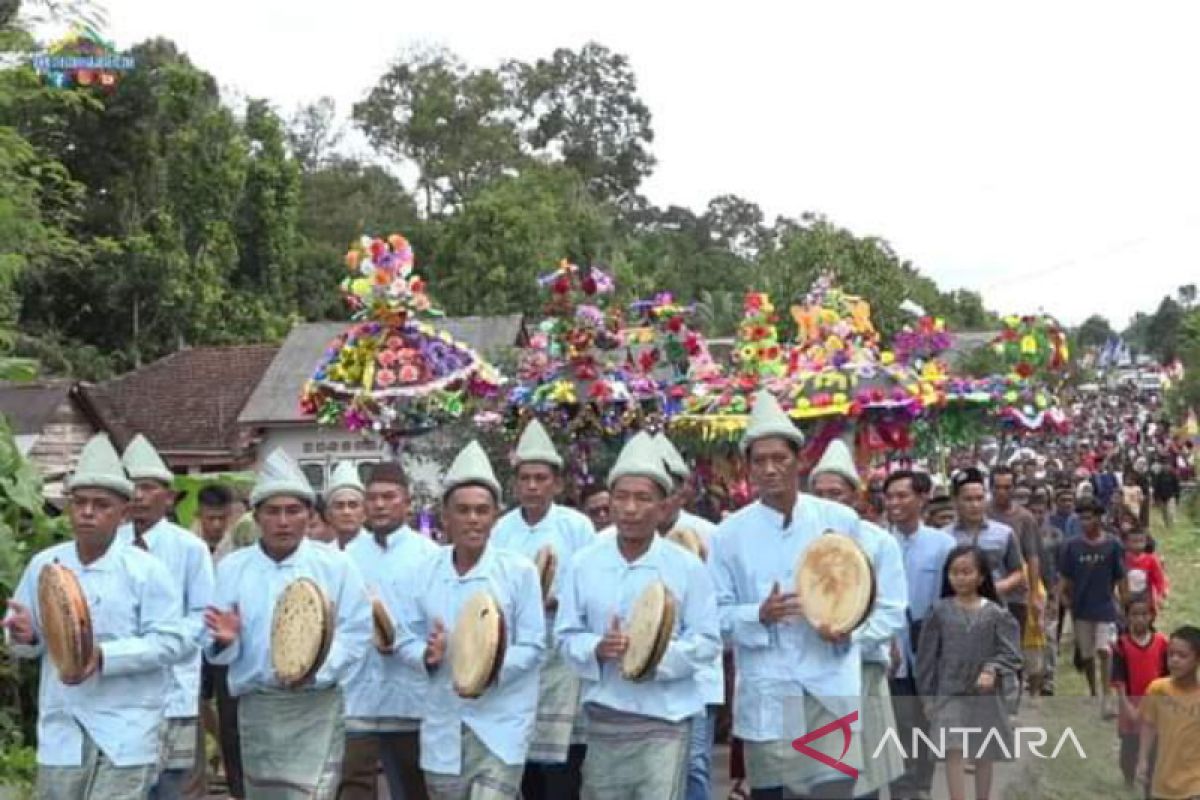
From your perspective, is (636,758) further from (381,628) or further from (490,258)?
(490,258)

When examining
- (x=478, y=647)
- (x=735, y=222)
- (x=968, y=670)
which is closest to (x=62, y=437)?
(x=968, y=670)

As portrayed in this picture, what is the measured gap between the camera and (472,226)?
4134cm

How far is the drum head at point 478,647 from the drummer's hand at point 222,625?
2.93 ft

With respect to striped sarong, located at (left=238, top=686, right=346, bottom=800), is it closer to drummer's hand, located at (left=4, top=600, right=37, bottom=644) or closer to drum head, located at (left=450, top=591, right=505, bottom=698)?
drum head, located at (left=450, top=591, right=505, bottom=698)

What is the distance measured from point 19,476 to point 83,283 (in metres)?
26.4

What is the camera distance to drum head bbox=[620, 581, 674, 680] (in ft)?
18.7

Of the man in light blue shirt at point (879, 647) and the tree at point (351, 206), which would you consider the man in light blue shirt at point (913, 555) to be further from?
the tree at point (351, 206)

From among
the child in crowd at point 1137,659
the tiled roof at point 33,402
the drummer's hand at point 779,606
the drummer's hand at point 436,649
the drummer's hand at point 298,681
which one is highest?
the tiled roof at point 33,402

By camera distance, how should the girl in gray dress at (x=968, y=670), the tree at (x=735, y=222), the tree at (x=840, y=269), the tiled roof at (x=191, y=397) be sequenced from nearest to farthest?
the girl in gray dress at (x=968, y=670)
the tiled roof at (x=191, y=397)
the tree at (x=840, y=269)
the tree at (x=735, y=222)

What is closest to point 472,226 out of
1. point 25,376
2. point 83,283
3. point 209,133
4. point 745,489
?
point 209,133

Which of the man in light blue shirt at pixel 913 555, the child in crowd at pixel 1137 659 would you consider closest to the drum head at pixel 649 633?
the man in light blue shirt at pixel 913 555

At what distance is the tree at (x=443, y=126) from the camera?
5531 cm

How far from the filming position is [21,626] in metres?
6.00

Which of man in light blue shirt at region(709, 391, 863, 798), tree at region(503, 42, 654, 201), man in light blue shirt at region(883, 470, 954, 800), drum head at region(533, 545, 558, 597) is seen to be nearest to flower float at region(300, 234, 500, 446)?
man in light blue shirt at region(883, 470, 954, 800)
